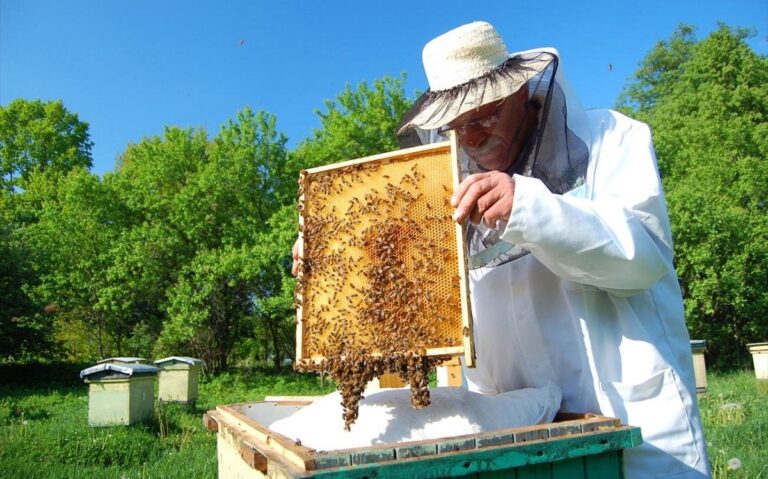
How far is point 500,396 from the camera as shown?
1888 millimetres

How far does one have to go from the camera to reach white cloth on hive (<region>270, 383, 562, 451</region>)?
5.49 ft

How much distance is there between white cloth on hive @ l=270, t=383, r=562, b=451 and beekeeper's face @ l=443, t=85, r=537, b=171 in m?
0.93

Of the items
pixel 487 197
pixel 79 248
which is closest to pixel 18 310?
pixel 79 248

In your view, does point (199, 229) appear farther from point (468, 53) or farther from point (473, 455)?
point (473, 455)

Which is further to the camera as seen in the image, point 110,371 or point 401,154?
point 110,371

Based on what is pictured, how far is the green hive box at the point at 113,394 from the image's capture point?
27.7ft

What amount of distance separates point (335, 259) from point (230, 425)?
0.70m

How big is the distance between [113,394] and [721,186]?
66.8 feet

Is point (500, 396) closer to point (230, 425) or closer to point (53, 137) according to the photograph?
point (230, 425)

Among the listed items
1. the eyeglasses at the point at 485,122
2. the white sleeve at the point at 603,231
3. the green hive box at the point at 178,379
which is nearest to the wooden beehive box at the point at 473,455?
the white sleeve at the point at 603,231

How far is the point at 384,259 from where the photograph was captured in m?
1.98

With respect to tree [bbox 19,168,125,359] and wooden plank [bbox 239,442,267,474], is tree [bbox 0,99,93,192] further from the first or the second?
wooden plank [bbox 239,442,267,474]

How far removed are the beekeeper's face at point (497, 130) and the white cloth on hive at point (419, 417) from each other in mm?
933

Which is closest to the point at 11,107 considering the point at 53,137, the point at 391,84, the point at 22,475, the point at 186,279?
the point at 53,137
